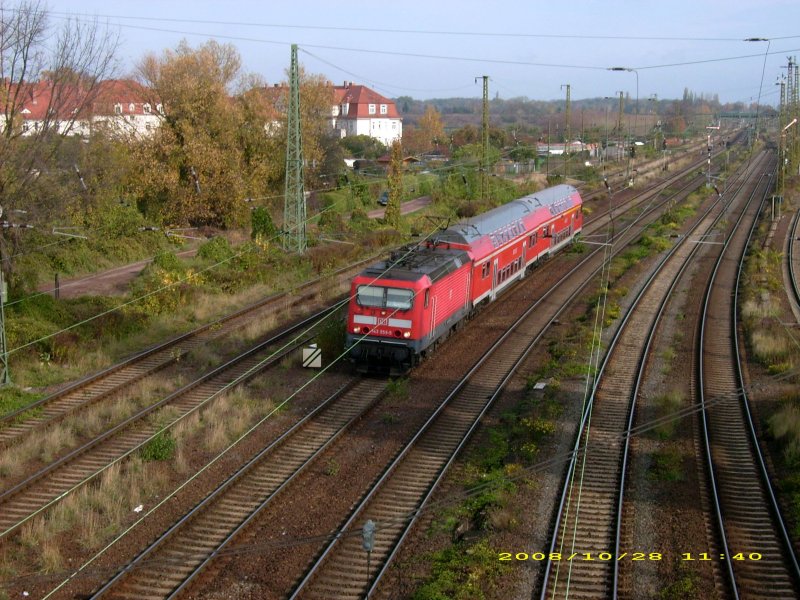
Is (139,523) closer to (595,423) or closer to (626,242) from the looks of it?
(595,423)

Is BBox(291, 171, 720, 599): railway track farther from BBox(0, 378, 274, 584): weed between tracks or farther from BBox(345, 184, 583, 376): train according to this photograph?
BBox(0, 378, 274, 584): weed between tracks

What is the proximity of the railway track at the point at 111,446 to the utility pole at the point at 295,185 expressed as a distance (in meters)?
11.6

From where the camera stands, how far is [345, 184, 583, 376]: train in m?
19.3

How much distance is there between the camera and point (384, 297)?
19.3 metres

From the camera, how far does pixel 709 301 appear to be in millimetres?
28641

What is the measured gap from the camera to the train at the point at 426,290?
63.3ft

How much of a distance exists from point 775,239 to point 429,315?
29703 millimetres

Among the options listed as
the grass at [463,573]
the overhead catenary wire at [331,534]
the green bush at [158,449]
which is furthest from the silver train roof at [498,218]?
the grass at [463,573]

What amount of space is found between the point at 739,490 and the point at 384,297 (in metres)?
8.88

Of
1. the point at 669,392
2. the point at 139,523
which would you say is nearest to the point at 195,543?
the point at 139,523

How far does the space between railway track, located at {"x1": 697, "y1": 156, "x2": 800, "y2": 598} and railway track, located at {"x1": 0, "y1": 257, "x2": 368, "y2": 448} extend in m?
12.8

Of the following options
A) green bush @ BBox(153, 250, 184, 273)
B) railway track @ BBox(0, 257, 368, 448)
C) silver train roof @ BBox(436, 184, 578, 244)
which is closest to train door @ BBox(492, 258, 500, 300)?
silver train roof @ BBox(436, 184, 578, 244)

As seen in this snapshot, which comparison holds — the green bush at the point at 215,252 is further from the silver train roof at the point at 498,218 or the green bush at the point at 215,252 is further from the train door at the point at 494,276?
the train door at the point at 494,276

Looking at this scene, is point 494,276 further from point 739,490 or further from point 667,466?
point 739,490
